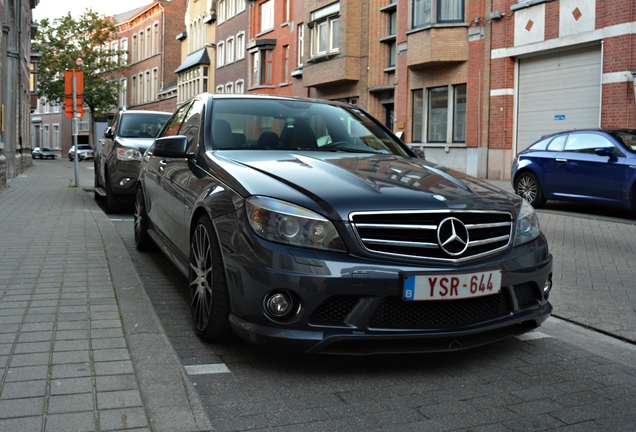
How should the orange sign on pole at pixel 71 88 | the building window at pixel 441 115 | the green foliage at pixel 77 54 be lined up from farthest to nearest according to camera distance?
1. the green foliage at pixel 77 54
2. the building window at pixel 441 115
3. the orange sign on pole at pixel 71 88

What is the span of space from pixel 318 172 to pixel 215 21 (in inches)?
2054

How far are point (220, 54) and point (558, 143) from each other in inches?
1626

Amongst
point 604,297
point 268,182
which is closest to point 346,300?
point 268,182

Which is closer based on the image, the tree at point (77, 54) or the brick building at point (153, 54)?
the tree at point (77, 54)

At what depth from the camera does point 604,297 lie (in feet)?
20.1

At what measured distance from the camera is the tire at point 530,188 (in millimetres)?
14448

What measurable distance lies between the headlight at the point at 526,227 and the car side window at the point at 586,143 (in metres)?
9.27

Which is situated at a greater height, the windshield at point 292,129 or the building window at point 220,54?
the building window at point 220,54

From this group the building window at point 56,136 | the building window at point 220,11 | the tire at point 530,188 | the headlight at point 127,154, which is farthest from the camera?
the building window at point 56,136

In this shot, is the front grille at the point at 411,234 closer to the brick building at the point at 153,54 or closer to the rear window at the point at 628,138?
the rear window at the point at 628,138

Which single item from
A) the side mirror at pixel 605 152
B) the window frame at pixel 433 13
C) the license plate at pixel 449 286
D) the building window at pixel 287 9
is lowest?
the license plate at pixel 449 286

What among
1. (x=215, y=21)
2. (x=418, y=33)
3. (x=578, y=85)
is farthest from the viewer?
(x=215, y=21)

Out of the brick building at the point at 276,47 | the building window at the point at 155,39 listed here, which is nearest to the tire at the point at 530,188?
the brick building at the point at 276,47

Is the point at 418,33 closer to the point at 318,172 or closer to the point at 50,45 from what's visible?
the point at 318,172
